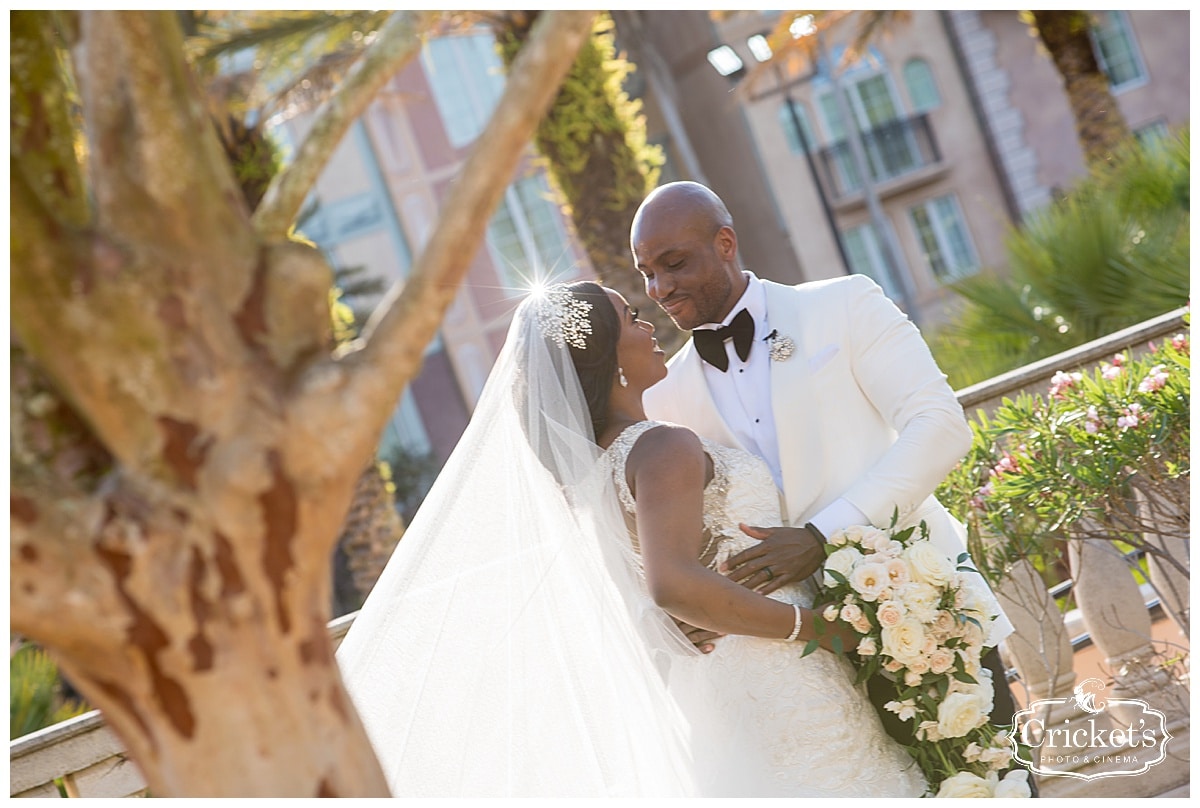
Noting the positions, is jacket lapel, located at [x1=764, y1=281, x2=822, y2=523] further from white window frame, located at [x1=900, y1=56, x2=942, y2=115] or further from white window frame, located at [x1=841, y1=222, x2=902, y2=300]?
white window frame, located at [x1=900, y1=56, x2=942, y2=115]

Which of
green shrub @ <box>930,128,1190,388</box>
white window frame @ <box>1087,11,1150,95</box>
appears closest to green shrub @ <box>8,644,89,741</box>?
green shrub @ <box>930,128,1190,388</box>

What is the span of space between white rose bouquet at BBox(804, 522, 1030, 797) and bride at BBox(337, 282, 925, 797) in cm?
12

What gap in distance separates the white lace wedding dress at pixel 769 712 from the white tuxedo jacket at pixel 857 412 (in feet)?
0.91

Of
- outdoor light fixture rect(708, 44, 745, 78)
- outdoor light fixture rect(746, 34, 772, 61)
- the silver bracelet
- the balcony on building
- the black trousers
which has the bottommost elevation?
the black trousers

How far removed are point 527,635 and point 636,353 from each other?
84cm

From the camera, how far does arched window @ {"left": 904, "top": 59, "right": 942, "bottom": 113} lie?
26281 mm

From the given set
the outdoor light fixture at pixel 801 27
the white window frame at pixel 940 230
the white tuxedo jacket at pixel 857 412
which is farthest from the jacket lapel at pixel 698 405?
the white window frame at pixel 940 230

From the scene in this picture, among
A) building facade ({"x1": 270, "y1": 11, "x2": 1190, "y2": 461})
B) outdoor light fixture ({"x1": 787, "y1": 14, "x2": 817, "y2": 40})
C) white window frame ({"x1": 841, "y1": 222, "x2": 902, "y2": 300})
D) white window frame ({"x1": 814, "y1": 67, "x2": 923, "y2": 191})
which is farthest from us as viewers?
white window frame ({"x1": 814, "y1": 67, "x2": 923, "y2": 191})

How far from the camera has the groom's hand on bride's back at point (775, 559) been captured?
308 cm

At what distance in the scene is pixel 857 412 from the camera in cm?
357

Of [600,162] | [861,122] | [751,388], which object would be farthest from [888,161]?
[751,388]

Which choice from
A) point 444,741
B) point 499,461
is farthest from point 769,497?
point 444,741
